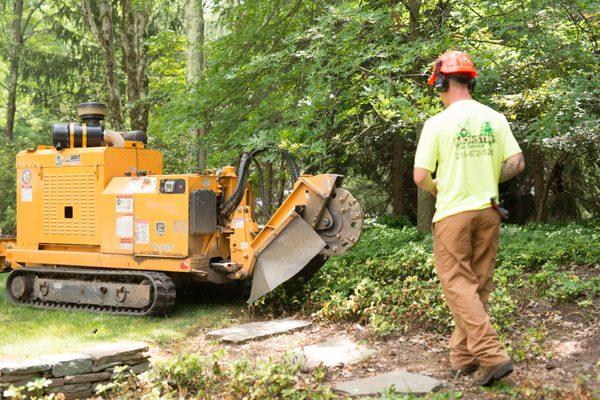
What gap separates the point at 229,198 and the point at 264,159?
2.30 feet

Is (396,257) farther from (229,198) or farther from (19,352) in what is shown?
(19,352)

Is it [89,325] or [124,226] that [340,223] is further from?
[89,325]

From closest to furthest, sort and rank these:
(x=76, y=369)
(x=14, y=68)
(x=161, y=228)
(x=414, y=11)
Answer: (x=76, y=369), (x=161, y=228), (x=414, y=11), (x=14, y=68)

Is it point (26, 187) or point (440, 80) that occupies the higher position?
point (440, 80)

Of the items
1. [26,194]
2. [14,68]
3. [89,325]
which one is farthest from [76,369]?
[14,68]

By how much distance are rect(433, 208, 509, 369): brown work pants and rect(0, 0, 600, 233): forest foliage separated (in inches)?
104

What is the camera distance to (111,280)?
903 cm

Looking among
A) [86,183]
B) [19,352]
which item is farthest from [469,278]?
[86,183]

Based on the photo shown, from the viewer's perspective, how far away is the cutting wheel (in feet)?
25.6

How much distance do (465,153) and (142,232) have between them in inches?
205

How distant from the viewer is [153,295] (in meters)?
8.43

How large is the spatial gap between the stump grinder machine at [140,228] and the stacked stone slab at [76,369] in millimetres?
2546

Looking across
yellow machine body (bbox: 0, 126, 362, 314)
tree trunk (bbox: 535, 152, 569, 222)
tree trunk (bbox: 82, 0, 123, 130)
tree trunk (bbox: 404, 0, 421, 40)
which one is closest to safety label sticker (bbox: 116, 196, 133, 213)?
yellow machine body (bbox: 0, 126, 362, 314)

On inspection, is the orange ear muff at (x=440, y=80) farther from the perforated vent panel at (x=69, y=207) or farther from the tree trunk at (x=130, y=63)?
the tree trunk at (x=130, y=63)
